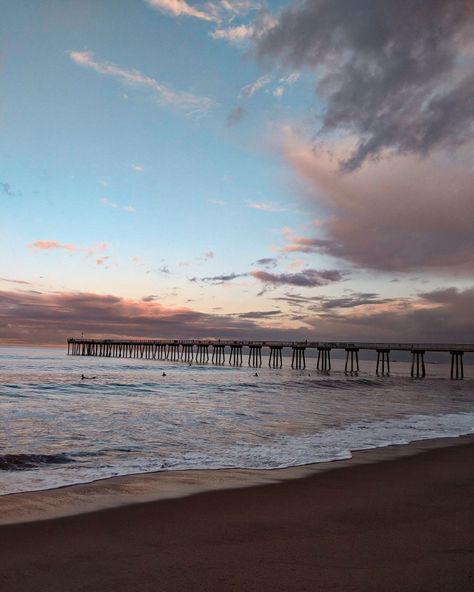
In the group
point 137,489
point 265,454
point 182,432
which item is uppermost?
point 137,489

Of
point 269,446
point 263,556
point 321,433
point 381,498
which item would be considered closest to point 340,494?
point 381,498

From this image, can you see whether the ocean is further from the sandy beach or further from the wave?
the sandy beach

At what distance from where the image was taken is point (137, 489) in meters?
6.36

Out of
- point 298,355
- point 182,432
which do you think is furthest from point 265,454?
point 298,355

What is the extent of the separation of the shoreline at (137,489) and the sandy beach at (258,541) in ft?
0.21

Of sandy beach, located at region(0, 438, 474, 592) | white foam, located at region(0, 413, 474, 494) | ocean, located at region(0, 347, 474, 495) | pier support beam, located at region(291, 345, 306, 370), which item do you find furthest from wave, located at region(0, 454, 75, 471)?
pier support beam, located at region(291, 345, 306, 370)

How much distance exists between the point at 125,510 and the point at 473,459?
22.5ft

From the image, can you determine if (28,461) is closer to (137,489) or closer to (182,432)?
(137,489)

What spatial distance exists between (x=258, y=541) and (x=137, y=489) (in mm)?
2546

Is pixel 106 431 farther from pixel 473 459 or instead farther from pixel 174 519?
pixel 473 459

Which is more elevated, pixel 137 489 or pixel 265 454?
pixel 137 489

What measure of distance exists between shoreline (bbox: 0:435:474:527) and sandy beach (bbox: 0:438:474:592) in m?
0.06

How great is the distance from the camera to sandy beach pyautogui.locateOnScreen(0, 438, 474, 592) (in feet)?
11.4

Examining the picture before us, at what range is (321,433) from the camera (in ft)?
40.3
